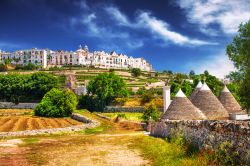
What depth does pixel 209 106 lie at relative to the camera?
3584 centimetres

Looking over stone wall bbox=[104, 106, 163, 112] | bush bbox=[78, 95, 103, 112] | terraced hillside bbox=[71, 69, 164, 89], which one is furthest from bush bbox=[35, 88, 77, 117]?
terraced hillside bbox=[71, 69, 164, 89]

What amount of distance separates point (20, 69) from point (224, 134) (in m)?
173

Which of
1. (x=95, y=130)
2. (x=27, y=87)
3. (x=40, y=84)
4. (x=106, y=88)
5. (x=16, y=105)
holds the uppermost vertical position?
(x=40, y=84)

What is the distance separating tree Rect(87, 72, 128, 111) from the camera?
3620 inches

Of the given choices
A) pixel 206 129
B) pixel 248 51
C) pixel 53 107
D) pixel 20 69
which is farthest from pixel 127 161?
pixel 20 69

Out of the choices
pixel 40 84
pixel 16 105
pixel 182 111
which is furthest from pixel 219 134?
pixel 40 84

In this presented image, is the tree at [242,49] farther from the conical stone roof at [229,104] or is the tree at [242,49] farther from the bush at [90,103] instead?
the bush at [90,103]

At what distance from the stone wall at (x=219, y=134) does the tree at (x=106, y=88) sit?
70156 mm

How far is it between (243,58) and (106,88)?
61.5m

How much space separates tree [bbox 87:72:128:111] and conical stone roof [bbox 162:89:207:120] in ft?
184

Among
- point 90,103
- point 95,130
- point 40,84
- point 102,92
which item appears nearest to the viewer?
point 95,130

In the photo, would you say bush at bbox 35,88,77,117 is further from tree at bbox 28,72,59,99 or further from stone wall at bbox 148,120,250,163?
stone wall at bbox 148,120,250,163

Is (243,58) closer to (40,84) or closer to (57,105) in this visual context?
(57,105)

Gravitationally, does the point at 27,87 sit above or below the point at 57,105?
above
